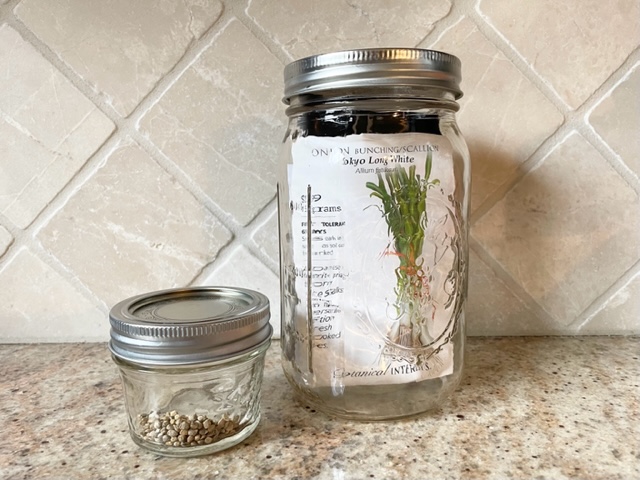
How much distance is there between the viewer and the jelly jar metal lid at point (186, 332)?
1.22ft

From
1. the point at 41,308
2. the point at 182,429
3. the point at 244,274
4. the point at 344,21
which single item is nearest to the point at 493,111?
the point at 344,21

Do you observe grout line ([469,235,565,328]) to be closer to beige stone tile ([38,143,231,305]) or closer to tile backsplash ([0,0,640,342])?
tile backsplash ([0,0,640,342])

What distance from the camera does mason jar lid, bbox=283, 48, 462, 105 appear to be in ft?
1.24

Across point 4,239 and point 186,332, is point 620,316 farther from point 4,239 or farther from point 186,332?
point 4,239

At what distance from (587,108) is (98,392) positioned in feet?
1.82

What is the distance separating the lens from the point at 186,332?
37cm

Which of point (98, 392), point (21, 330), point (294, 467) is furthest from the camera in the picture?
point (21, 330)

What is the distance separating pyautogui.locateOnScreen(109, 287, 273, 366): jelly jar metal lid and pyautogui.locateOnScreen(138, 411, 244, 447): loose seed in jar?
47 millimetres

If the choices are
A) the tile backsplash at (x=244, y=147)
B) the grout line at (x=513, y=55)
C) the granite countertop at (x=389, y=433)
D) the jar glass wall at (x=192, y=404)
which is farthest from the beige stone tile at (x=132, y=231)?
the grout line at (x=513, y=55)

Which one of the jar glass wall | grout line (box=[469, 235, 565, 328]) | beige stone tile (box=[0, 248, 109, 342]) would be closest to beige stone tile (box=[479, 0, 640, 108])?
grout line (box=[469, 235, 565, 328])

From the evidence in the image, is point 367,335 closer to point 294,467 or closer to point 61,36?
point 294,467

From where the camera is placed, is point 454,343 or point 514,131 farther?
point 514,131

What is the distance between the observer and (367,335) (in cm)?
42

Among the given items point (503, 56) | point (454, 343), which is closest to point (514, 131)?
point (503, 56)
